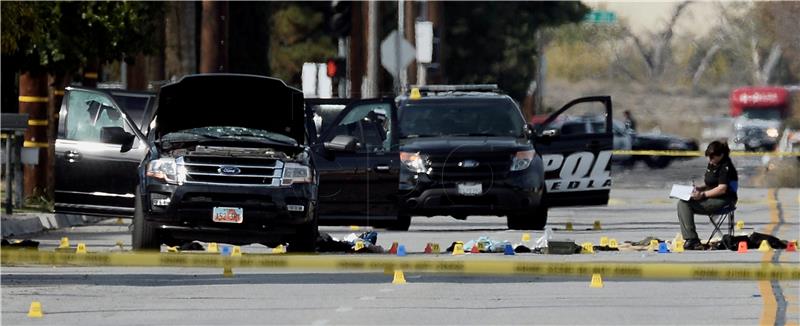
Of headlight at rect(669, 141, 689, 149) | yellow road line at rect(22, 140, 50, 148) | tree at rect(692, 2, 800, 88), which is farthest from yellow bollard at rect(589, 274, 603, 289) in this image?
tree at rect(692, 2, 800, 88)

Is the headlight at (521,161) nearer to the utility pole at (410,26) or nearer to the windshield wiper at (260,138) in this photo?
the windshield wiper at (260,138)

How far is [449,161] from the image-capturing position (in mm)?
25734

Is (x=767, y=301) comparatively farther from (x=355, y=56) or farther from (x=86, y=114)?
(x=355, y=56)

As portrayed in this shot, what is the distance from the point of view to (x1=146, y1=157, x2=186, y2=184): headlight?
65.5ft

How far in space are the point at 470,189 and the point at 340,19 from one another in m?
12.8

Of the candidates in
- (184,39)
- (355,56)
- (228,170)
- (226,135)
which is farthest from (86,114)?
(355,56)

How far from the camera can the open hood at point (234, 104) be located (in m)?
21.3

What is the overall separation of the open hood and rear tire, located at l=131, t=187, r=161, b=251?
4.27 ft

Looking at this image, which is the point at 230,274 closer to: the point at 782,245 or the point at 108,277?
the point at 108,277

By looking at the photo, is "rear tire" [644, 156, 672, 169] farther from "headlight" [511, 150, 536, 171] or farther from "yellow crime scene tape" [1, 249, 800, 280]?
"yellow crime scene tape" [1, 249, 800, 280]

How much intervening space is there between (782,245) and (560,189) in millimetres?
5225

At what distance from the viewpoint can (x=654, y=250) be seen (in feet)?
71.6

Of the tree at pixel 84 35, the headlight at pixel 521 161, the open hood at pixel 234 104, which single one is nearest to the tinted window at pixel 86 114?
the open hood at pixel 234 104

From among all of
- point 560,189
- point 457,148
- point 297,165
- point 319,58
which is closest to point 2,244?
point 297,165
